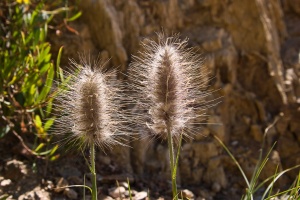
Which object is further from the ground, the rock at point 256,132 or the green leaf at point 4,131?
the green leaf at point 4,131

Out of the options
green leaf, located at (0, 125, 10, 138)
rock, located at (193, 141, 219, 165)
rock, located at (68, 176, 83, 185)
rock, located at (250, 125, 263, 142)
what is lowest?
rock, located at (68, 176, 83, 185)

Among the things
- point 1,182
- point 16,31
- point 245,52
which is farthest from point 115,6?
point 1,182

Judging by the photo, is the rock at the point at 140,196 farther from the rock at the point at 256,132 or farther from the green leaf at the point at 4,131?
the rock at the point at 256,132

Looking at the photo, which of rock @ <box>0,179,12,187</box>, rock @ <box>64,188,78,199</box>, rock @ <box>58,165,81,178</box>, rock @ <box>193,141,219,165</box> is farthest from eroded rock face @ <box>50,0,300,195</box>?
rock @ <box>0,179,12,187</box>

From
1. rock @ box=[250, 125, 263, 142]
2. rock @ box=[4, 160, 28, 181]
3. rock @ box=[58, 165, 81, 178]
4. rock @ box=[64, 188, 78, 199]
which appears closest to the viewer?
rock @ box=[64, 188, 78, 199]

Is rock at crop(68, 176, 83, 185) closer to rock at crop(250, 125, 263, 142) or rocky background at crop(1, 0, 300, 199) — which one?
rocky background at crop(1, 0, 300, 199)

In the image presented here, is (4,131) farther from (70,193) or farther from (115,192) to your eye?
(115,192)

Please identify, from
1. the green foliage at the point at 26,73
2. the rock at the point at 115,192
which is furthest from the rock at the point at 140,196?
the green foliage at the point at 26,73
